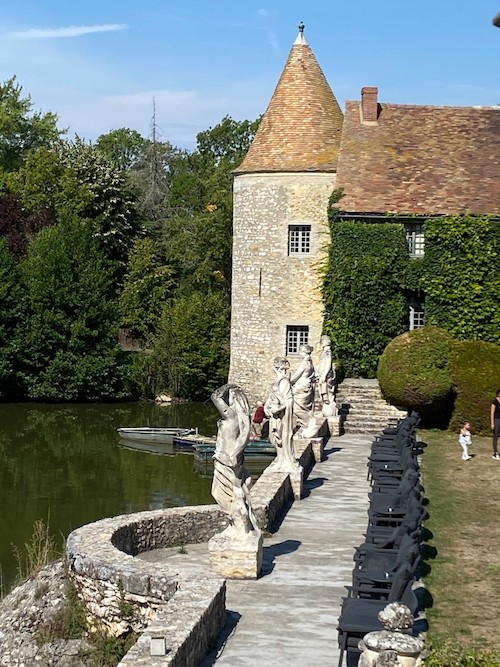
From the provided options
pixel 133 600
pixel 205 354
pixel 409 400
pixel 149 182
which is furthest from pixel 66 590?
pixel 149 182

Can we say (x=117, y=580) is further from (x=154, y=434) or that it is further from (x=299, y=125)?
(x=299, y=125)

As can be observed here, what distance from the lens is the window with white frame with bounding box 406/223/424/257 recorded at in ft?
108

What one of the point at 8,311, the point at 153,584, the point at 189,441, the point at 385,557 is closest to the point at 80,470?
the point at 189,441

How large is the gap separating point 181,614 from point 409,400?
16.8 meters

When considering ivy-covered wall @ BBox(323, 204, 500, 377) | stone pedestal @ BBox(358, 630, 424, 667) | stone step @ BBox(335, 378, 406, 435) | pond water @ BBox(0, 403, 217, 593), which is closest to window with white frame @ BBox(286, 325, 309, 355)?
ivy-covered wall @ BBox(323, 204, 500, 377)

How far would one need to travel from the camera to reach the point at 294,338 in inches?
1399

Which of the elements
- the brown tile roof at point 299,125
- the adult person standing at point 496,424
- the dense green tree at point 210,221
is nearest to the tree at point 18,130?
the dense green tree at point 210,221

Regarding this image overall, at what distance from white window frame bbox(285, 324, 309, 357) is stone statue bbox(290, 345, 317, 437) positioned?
12688 mm

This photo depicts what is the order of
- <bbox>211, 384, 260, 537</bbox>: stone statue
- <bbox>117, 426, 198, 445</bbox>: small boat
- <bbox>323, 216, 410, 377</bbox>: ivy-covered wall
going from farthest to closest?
<bbox>117, 426, 198, 445</bbox>: small boat → <bbox>323, 216, 410, 377</bbox>: ivy-covered wall → <bbox>211, 384, 260, 537</bbox>: stone statue

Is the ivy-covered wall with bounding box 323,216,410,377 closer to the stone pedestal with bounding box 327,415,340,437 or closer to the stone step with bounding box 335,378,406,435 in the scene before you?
the stone step with bounding box 335,378,406,435

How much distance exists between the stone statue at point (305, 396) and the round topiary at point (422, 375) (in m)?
4.03

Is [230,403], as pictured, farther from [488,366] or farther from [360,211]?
[360,211]

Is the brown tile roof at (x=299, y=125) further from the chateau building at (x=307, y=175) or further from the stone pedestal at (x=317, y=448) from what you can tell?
the stone pedestal at (x=317, y=448)

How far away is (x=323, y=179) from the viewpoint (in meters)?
34.5
